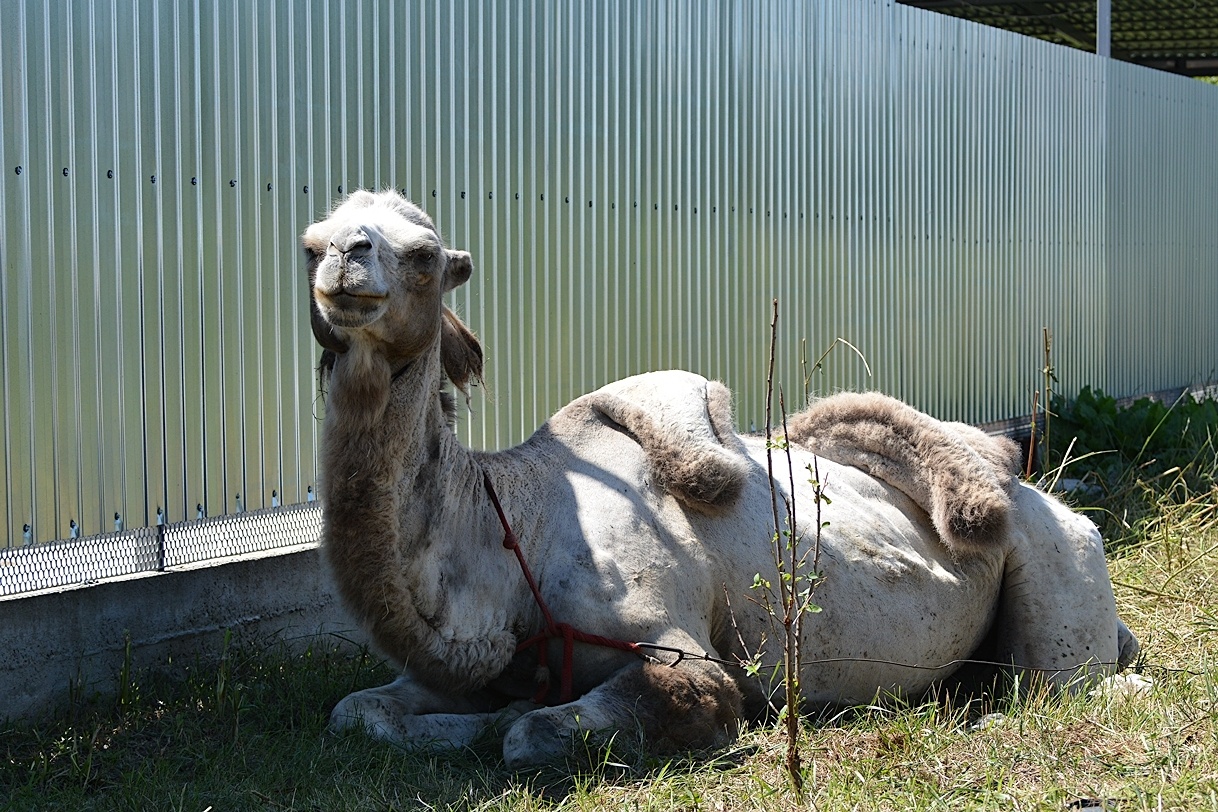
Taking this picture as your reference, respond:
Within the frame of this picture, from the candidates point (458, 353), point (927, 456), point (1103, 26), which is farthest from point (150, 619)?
point (1103, 26)

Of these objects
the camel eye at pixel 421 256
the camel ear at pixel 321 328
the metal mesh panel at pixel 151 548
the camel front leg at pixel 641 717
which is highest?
the camel eye at pixel 421 256

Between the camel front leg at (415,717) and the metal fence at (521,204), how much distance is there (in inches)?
50.3

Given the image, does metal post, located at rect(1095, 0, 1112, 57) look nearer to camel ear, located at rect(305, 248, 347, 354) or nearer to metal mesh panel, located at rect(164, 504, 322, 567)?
metal mesh panel, located at rect(164, 504, 322, 567)

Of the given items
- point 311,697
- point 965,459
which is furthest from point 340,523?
point 965,459

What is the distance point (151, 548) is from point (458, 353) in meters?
1.45

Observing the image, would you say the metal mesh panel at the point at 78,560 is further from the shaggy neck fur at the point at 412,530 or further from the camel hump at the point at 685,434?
the camel hump at the point at 685,434

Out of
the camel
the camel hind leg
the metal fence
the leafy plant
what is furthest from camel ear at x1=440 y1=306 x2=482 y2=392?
the leafy plant

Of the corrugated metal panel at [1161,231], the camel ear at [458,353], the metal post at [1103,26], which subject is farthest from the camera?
the metal post at [1103,26]

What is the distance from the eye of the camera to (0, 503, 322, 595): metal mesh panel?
15.8ft

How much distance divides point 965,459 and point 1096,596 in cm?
71

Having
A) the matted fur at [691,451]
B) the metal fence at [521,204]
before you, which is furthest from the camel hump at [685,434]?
the metal fence at [521,204]

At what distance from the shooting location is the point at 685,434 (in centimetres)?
479

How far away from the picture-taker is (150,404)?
522 cm

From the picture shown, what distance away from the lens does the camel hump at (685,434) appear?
4766 millimetres
